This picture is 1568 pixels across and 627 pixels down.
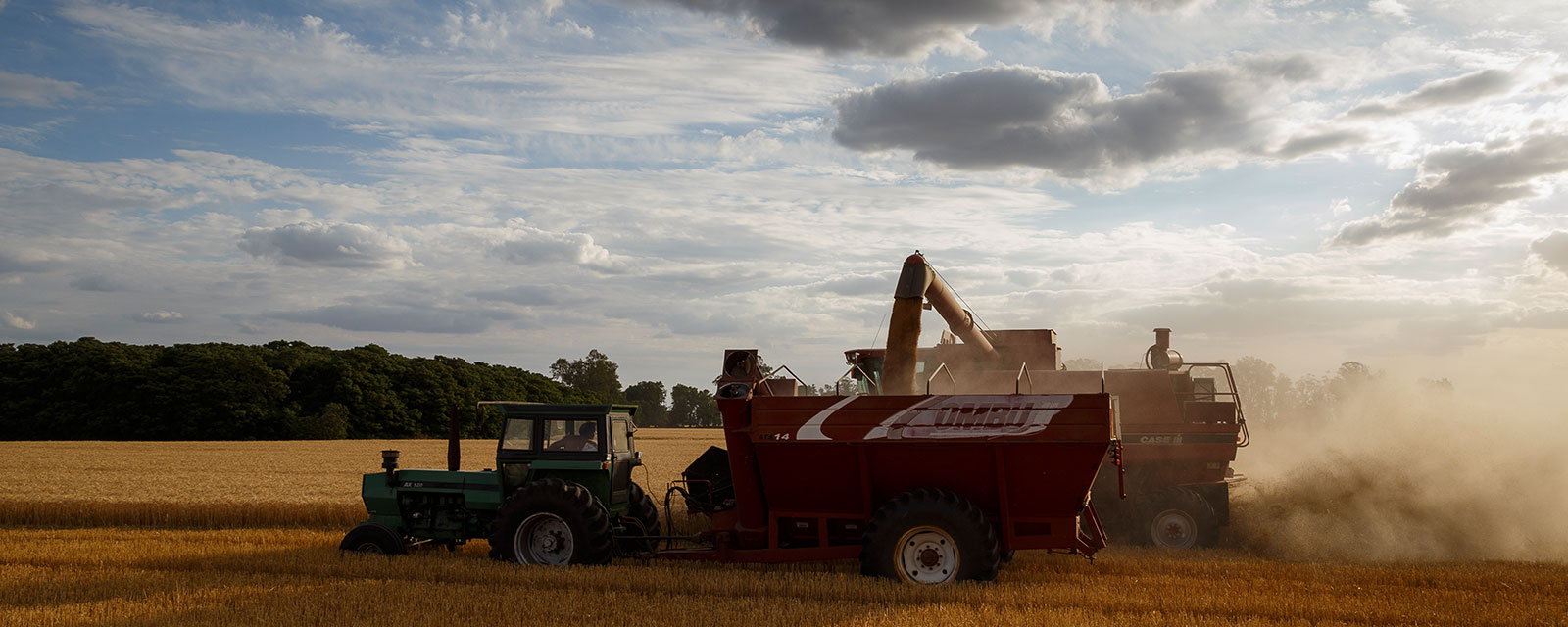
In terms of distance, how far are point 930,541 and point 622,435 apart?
430cm

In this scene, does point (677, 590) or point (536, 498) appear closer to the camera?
point (677, 590)

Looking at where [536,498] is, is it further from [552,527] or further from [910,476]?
Answer: [910,476]

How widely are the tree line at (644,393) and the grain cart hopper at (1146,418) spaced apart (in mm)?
89484

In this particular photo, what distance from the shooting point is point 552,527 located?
481 inches

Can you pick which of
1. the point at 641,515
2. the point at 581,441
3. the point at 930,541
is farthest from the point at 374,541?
the point at 930,541

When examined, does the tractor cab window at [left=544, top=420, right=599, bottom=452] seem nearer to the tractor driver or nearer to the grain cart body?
the tractor driver

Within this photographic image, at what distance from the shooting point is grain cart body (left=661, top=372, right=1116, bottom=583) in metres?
10.9

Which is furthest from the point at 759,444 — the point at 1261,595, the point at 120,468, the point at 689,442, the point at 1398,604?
the point at 689,442

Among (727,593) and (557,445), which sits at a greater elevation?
(557,445)

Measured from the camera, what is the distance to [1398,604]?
1020cm

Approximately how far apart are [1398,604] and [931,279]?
6.12 meters

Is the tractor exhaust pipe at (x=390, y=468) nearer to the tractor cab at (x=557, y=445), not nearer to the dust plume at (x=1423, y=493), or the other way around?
the tractor cab at (x=557, y=445)

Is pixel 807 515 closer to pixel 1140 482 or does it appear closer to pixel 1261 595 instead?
pixel 1261 595

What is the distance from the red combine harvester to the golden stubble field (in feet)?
1.28
